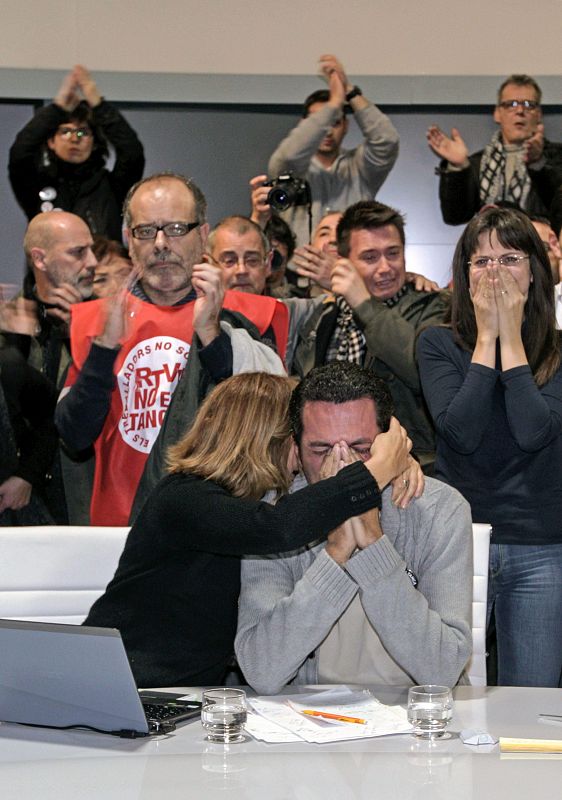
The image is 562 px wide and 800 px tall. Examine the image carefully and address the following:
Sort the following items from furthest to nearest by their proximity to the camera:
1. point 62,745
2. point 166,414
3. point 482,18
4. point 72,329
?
point 482,18
point 72,329
point 166,414
point 62,745

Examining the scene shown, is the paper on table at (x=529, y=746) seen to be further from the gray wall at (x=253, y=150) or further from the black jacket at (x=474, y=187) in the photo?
the gray wall at (x=253, y=150)

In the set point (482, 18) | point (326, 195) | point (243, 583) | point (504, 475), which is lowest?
point (243, 583)

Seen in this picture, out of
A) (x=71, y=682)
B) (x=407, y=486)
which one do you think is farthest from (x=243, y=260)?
(x=71, y=682)

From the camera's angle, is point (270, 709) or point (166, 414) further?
point (166, 414)

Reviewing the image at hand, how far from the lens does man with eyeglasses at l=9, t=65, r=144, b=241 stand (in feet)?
14.4

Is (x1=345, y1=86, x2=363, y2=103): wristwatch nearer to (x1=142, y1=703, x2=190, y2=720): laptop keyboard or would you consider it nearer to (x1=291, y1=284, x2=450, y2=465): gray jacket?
(x1=291, y1=284, x2=450, y2=465): gray jacket

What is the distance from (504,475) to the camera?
2781 mm

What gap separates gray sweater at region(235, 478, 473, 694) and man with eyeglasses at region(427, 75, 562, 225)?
265 centimetres

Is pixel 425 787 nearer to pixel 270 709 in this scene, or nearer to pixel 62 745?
pixel 270 709

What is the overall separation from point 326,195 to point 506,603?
232 cm

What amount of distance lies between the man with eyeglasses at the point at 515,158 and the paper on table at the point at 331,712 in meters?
2.93

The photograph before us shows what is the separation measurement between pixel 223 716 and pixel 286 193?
2.67 meters

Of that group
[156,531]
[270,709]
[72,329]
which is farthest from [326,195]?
[270,709]

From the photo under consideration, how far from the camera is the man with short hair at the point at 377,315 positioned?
335cm
